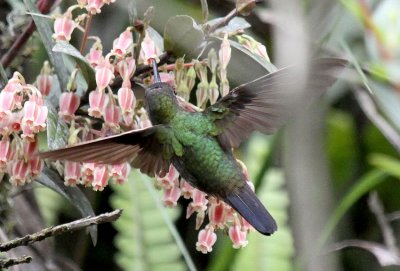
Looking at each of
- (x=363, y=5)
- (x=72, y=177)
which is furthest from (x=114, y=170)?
(x=363, y=5)

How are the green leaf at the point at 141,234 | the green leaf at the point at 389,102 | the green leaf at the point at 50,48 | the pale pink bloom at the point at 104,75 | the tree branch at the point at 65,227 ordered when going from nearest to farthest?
the tree branch at the point at 65,227
the pale pink bloom at the point at 104,75
the green leaf at the point at 50,48
the green leaf at the point at 389,102
the green leaf at the point at 141,234

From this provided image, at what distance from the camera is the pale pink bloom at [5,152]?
1056 mm

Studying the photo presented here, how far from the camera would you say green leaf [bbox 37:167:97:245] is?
116 centimetres

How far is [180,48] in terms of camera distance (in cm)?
110

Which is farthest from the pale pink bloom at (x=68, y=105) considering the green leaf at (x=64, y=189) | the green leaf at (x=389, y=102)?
the green leaf at (x=389, y=102)

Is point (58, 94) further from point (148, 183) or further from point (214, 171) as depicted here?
point (148, 183)

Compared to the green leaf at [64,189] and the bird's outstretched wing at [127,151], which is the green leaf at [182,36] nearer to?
the bird's outstretched wing at [127,151]

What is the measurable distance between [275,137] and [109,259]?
38.2 inches

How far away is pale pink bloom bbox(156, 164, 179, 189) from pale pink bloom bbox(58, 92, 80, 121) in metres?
0.15

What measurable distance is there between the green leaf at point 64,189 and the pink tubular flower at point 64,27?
0.62ft

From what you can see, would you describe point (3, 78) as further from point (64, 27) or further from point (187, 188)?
point (187, 188)

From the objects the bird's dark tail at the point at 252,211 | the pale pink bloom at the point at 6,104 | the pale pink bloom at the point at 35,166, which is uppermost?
the pale pink bloom at the point at 6,104

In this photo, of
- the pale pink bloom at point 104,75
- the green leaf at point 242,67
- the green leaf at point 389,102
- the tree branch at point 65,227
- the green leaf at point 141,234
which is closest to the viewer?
the tree branch at point 65,227

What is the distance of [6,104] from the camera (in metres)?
1.02
